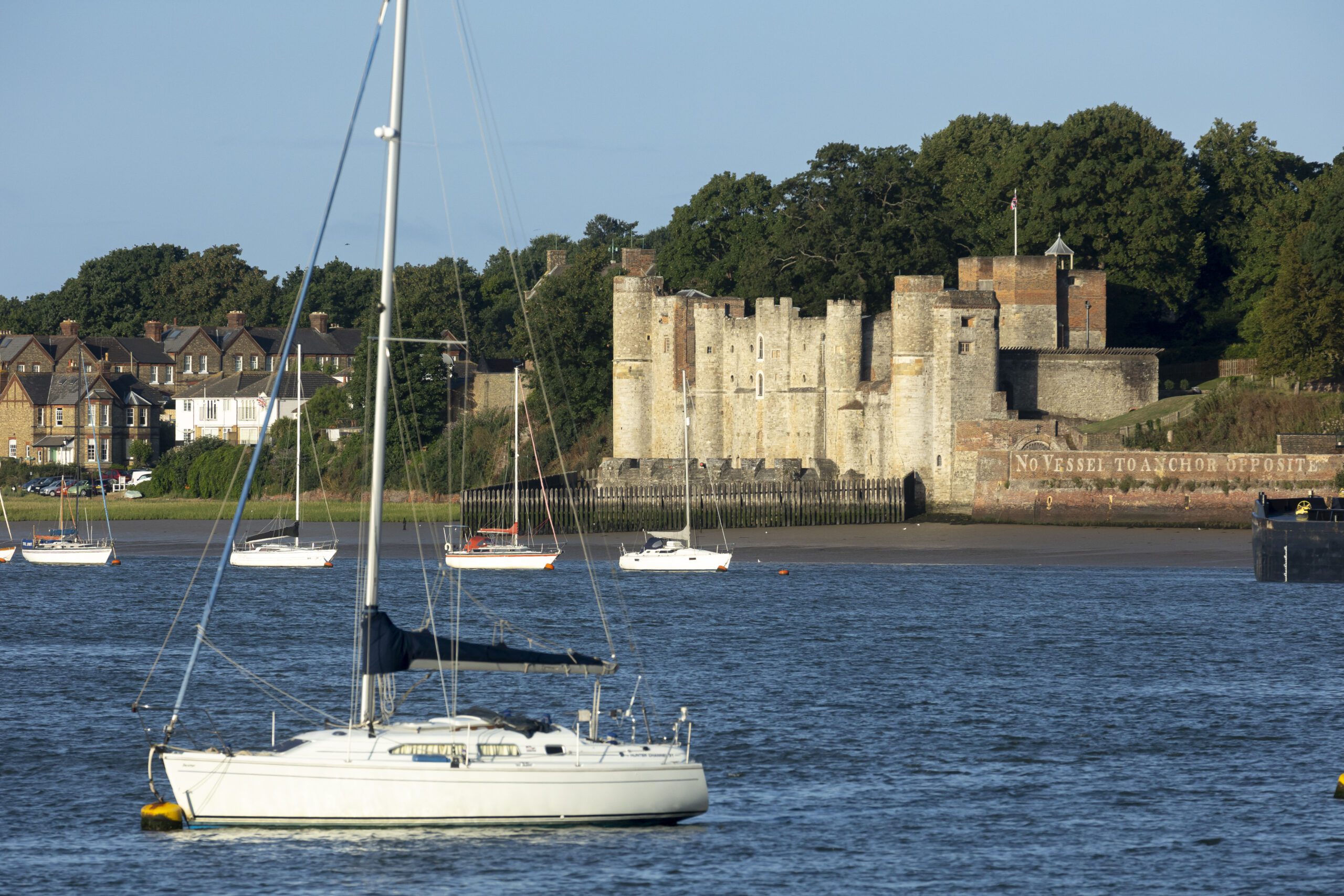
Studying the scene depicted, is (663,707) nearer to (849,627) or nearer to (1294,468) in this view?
(849,627)

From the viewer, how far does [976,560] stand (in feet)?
152

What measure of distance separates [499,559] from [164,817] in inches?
1090

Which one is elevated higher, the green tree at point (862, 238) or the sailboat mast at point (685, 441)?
the green tree at point (862, 238)

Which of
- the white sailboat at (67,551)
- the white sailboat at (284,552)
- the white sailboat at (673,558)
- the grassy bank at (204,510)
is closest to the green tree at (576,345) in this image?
the grassy bank at (204,510)

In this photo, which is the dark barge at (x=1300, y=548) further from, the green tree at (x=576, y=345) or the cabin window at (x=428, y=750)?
the green tree at (x=576, y=345)

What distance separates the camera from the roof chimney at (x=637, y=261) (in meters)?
69.4

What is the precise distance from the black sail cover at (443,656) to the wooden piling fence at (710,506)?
3527 cm

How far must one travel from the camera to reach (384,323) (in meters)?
18.3

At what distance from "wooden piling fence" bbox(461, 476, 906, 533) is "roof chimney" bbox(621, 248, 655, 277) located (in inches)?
633

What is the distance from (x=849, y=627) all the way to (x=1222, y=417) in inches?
910

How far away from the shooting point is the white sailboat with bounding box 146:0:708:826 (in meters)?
16.5

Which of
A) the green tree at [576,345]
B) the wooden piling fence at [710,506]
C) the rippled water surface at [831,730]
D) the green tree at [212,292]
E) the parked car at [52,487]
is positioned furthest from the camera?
the green tree at [212,292]

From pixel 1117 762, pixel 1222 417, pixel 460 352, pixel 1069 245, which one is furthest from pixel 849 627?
pixel 460 352

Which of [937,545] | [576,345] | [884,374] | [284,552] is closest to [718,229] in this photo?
[576,345]
